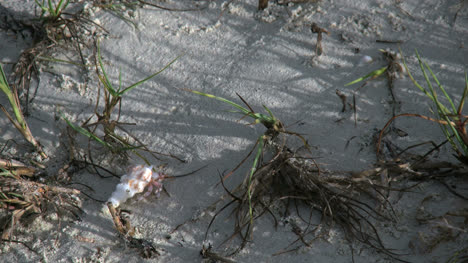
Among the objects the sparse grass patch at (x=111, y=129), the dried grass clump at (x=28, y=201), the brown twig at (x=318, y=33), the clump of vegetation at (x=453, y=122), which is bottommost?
the dried grass clump at (x=28, y=201)

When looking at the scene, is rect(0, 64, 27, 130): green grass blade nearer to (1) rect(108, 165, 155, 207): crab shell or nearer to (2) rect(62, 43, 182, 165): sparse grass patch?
(2) rect(62, 43, 182, 165): sparse grass patch

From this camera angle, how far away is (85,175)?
183 cm

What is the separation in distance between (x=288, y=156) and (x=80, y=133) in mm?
898

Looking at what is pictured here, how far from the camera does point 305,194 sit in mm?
1678

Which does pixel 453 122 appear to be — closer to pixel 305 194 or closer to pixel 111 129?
pixel 305 194

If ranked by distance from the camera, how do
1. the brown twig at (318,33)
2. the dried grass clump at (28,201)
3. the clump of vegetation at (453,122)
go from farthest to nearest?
A: the brown twig at (318,33), the dried grass clump at (28,201), the clump of vegetation at (453,122)

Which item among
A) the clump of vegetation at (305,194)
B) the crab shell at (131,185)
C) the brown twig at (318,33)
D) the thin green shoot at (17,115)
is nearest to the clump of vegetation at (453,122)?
the clump of vegetation at (305,194)

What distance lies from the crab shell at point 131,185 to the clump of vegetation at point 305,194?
30 cm

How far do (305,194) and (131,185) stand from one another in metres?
0.65

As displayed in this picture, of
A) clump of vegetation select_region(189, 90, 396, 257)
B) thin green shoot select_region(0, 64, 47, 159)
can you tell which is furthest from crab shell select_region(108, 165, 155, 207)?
thin green shoot select_region(0, 64, 47, 159)

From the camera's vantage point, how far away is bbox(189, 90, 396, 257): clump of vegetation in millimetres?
1615

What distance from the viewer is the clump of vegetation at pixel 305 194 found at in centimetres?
162

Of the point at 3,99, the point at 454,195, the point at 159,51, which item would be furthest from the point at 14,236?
the point at 454,195

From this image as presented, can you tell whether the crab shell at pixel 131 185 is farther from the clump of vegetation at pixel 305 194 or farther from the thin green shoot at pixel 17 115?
the thin green shoot at pixel 17 115
